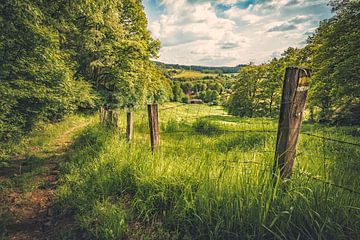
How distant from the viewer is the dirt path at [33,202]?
269cm

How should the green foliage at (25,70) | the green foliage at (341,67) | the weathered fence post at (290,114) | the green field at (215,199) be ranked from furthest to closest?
the green foliage at (341,67)
the green foliage at (25,70)
the weathered fence post at (290,114)
the green field at (215,199)

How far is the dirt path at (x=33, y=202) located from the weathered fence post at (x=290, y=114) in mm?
2837

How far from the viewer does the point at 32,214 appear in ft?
10.4

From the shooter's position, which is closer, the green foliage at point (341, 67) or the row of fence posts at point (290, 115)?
the row of fence posts at point (290, 115)

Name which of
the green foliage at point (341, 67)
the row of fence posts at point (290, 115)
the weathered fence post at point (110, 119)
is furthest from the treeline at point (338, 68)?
A: the row of fence posts at point (290, 115)

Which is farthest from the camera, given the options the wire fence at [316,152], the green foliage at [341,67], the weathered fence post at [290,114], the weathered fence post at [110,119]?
the green foliage at [341,67]

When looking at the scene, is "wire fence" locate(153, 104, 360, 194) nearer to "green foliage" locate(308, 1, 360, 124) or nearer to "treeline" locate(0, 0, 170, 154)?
"treeline" locate(0, 0, 170, 154)

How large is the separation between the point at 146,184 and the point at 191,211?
89 cm

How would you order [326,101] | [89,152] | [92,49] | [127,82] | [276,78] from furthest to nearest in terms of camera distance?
[276,78]
[326,101]
[127,82]
[92,49]
[89,152]

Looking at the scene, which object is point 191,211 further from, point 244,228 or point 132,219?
point 132,219

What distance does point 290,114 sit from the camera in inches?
80.0

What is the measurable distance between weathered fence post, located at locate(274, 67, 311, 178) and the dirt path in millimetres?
2837

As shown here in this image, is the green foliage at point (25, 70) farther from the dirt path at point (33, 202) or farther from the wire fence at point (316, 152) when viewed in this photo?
the wire fence at point (316, 152)

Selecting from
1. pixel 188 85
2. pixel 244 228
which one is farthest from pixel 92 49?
pixel 188 85
